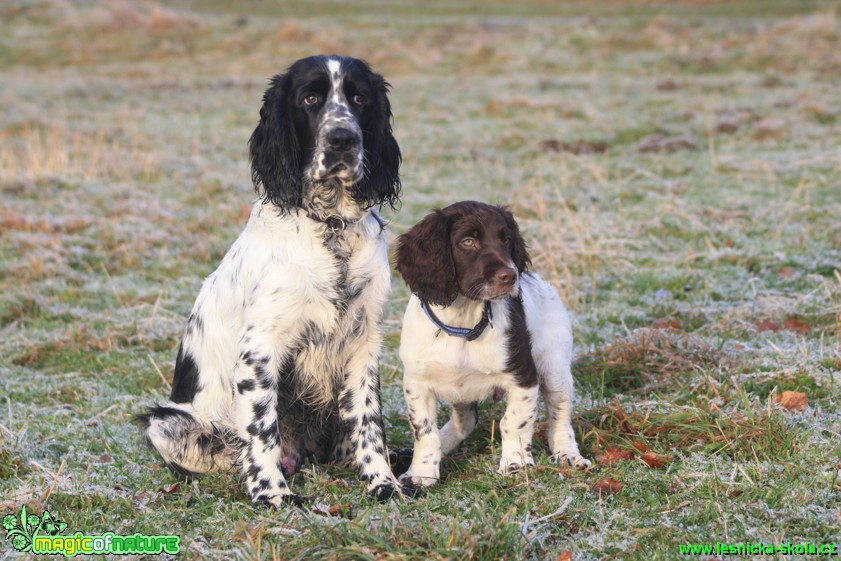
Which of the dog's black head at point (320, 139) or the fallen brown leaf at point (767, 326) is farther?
the fallen brown leaf at point (767, 326)

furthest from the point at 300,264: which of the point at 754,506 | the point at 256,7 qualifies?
the point at 256,7

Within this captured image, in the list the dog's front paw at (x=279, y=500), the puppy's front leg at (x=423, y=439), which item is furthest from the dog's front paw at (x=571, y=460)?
the dog's front paw at (x=279, y=500)

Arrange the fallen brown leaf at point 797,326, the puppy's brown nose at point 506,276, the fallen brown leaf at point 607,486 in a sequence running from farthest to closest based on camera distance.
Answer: the fallen brown leaf at point 797,326 < the puppy's brown nose at point 506,276 < the fallen brown leaf at point 607,486

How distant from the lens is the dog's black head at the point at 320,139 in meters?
3.90

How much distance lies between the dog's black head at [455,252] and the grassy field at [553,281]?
2.90ft

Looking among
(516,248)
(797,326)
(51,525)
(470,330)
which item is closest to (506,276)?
(470,330)

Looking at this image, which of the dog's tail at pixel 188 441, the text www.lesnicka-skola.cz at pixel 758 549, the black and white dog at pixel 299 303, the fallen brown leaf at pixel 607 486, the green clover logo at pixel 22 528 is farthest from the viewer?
the dog's tail at pixel 188 441

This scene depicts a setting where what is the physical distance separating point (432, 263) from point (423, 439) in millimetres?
817

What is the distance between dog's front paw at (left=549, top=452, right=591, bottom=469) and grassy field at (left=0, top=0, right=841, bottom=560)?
93mm

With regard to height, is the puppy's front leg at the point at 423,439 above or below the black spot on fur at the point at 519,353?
below

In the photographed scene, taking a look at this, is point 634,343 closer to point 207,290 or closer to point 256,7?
point 207,290

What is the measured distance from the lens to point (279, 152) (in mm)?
4008

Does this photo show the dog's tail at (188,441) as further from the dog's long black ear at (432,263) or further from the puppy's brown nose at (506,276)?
the puppy's brown nose at (506,276)

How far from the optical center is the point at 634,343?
5109 millimetres
